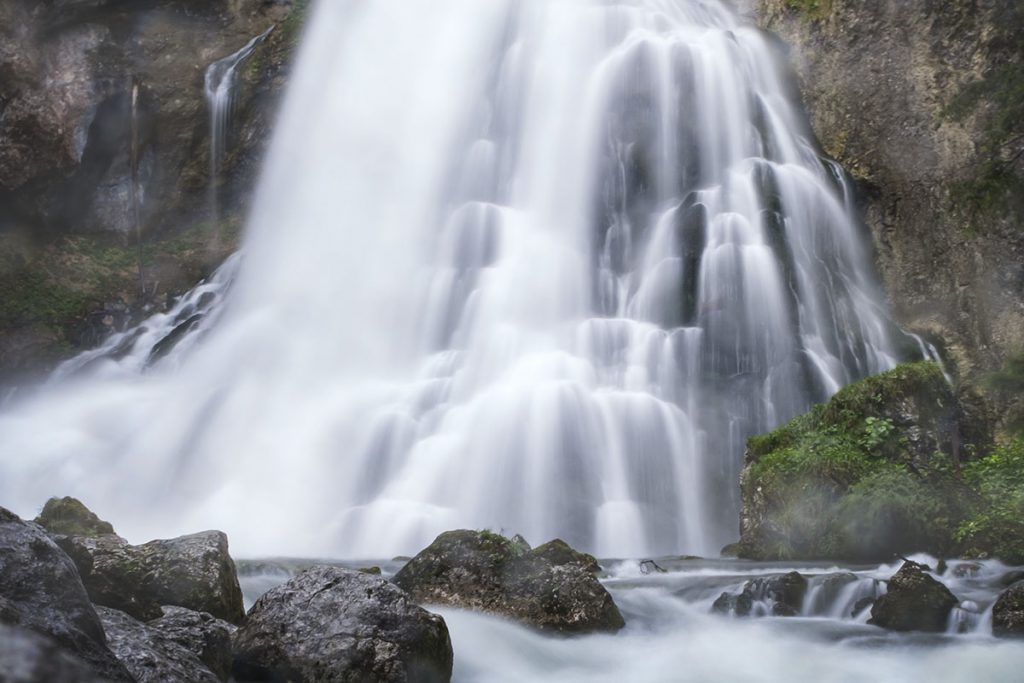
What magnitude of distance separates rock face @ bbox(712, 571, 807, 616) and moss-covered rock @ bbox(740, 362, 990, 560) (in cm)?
240

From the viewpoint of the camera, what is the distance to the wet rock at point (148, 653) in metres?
4.67

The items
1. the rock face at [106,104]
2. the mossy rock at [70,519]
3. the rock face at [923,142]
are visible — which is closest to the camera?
the mossy rock at [70,519]

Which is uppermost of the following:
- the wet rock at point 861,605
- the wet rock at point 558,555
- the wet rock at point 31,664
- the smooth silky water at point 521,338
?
the smooth silky water at point 521,338

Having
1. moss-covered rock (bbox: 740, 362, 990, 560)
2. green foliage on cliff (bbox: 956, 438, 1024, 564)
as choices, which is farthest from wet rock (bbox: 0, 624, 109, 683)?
moss-covered rock (bbox: 740, 362, 990, 560)

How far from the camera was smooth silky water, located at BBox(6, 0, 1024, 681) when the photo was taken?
34.5 ft

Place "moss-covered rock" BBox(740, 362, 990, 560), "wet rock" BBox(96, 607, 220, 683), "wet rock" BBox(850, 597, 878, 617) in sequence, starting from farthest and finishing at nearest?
"moss-covered rock" BBox(740, 362, 990, 560), "wet rock" BBox(850, 597, 878, 617), "wet rock" BBox(96, 607, 220, 683)

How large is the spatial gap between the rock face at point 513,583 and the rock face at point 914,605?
2258 millimetres

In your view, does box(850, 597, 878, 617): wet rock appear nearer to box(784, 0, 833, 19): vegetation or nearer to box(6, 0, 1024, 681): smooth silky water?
box(6, 0, 1024, 681): smooth silky water

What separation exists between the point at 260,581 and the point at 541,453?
19.6ft

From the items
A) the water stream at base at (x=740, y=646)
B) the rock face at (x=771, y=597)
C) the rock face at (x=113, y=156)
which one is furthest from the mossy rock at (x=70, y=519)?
the rock face at (x=113, y=156)

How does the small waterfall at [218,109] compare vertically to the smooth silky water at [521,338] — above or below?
above

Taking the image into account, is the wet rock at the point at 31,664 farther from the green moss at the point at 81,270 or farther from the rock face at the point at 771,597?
the green moss at the point at 81,270

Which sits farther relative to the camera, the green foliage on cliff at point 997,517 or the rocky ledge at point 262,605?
the green foliage on cliff at point 997,517

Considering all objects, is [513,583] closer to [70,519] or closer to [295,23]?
[70,519]
